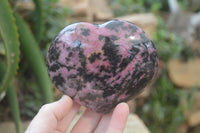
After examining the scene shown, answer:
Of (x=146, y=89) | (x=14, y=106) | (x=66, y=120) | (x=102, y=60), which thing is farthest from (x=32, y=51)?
(x=146, y=89)

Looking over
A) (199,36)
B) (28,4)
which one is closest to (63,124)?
(28,4)

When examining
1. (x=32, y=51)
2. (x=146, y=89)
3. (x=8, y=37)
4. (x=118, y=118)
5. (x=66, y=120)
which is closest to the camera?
(x=118, y=118)

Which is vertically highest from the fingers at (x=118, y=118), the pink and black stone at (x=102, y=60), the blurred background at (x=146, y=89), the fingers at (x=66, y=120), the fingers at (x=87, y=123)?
the pink and black stone at (x=102, y=60)

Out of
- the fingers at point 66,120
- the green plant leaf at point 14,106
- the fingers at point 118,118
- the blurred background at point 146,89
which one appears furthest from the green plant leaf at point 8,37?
the fingers at point 118,118

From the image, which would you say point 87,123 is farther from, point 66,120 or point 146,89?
point 146,89

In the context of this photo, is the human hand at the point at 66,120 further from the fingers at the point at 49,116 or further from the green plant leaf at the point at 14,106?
the green plant leaf at the point at 14,106

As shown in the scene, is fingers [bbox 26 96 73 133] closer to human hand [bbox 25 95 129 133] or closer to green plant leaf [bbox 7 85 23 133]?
human hand [bbox 25 95 129 133]

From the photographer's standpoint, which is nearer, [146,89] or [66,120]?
[66,120]

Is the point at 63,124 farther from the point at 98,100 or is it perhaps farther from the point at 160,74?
the point at 160,74
